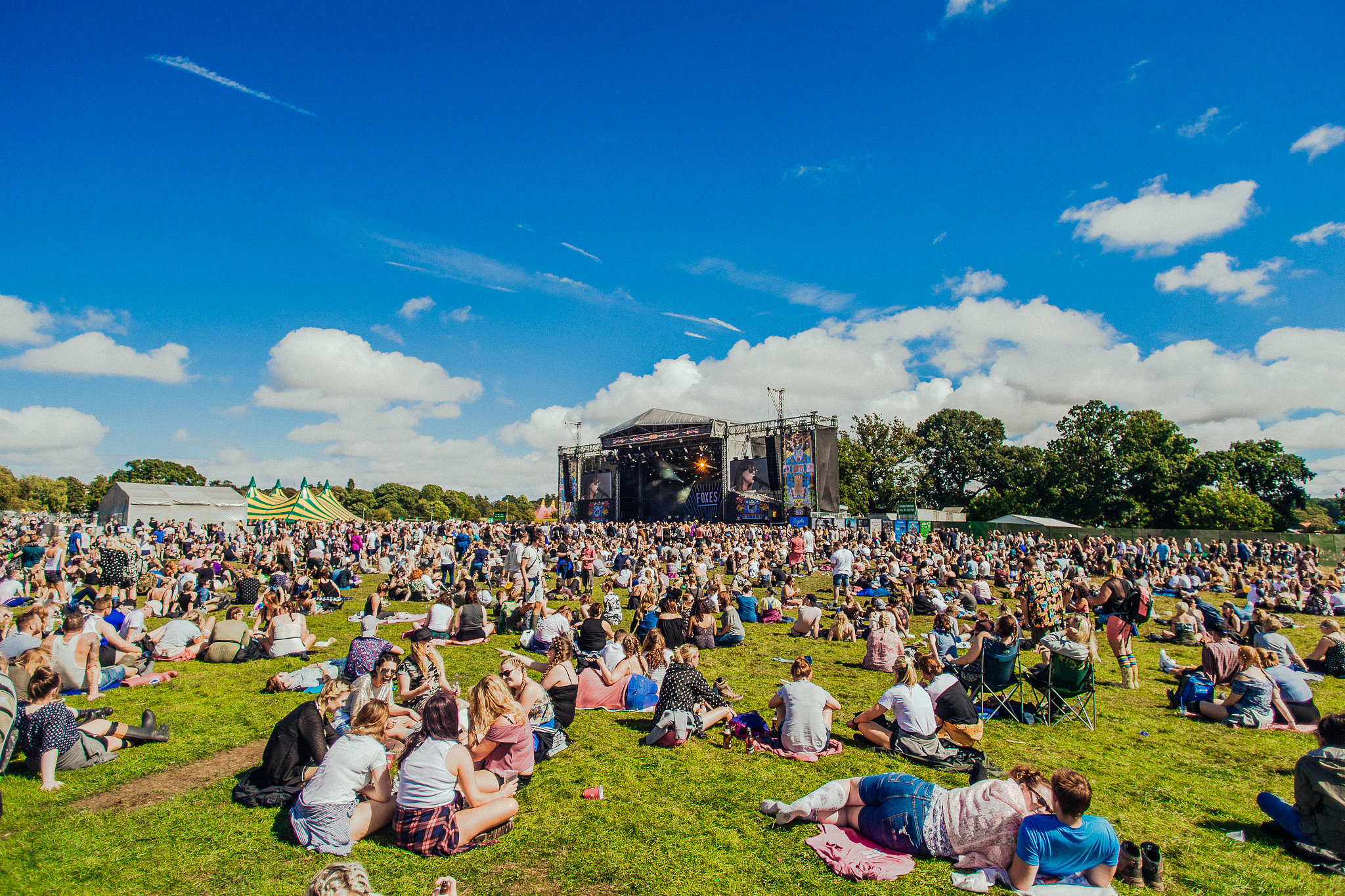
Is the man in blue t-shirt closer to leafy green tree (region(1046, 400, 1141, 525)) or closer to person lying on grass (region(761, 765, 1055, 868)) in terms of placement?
person lying on grass (region(761, 765, 1055, 868))

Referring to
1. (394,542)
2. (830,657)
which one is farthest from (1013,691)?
(394,542)

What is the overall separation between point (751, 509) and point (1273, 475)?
40746mm

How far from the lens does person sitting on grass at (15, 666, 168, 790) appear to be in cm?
453

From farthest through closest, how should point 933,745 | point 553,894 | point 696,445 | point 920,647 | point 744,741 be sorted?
1. point 696,445
2. point 920,647
3. point 744,741
4. point 933,745
5. point 553,894

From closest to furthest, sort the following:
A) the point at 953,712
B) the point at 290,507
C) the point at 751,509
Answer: the point at 953,712, the point at 290,507, the point at 751,509

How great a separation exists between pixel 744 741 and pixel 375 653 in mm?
3824

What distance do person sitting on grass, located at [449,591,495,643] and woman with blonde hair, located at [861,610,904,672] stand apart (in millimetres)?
5688

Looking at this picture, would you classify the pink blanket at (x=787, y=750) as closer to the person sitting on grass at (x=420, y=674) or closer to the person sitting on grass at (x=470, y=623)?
the person sitting on grass at (x=420, y=674)

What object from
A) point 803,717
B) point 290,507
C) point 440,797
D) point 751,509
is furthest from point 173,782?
point 751,509

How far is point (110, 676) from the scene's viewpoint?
6.97 m

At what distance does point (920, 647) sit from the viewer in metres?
8.99

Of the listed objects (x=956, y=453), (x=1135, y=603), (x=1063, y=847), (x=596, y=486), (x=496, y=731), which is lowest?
(x=1063, y=847)

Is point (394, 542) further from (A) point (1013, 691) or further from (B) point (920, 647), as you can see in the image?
(A) point (1013, 691)

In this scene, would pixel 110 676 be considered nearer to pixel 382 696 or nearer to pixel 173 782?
pixel 173 782
